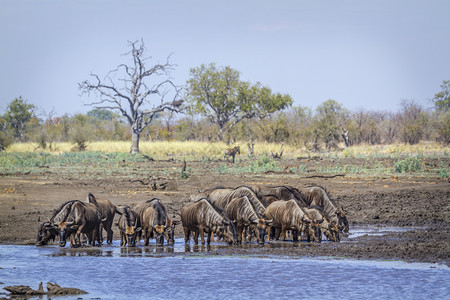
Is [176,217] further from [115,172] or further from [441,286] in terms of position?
[115,172]

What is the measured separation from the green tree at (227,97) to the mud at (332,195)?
3517 centimetres

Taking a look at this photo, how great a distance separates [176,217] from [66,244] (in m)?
4.97

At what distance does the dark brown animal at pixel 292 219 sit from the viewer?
15070 mm

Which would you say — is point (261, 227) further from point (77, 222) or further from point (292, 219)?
point (77, 222)

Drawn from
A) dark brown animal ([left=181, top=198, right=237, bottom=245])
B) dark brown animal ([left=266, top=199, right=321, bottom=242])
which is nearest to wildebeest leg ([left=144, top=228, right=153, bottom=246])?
dark brown animal ([left=181, top=198, right=237, bottom=245])

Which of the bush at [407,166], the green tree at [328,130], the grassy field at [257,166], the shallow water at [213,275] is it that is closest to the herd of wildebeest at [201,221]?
the shallow water at [213,275]

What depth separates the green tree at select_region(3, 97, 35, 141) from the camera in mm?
88625

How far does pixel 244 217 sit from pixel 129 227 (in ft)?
8.76

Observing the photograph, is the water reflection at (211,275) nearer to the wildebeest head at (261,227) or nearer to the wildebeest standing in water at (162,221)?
the wildebeest standing in water at (162,221)

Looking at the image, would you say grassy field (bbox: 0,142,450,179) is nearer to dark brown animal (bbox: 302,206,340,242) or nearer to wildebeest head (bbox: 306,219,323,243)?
dark brown animal (bbox: 302,206,340,242)

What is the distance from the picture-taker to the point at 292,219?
15.2 metres

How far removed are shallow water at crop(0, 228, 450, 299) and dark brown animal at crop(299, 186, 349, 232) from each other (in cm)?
383

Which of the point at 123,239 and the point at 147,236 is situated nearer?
the point at 147,236

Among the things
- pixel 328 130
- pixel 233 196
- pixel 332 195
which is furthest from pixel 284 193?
pixel 328 130
